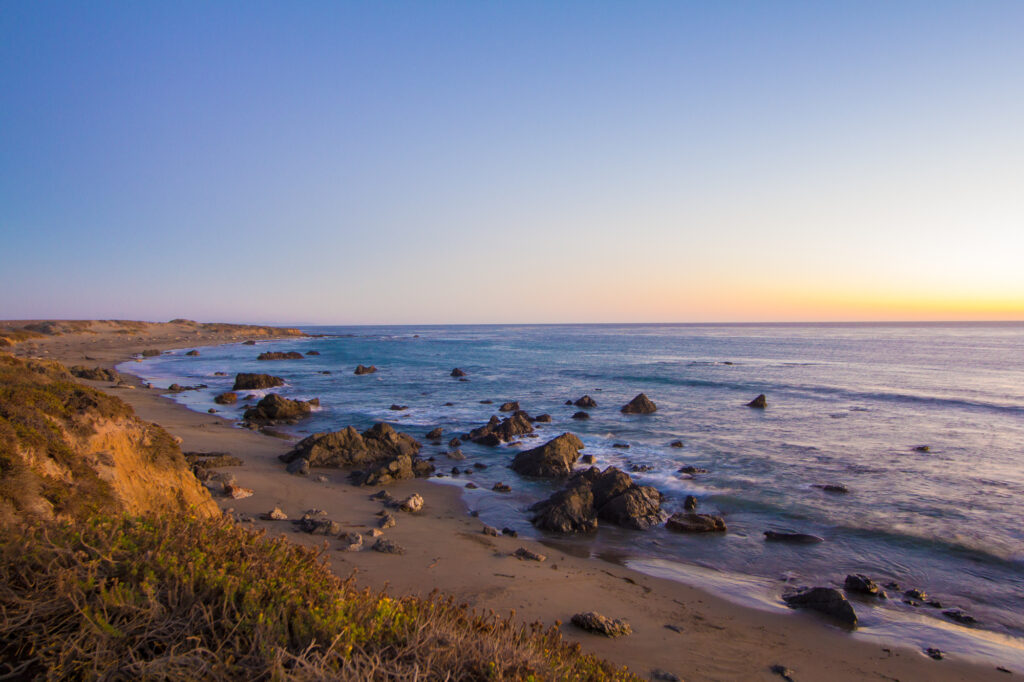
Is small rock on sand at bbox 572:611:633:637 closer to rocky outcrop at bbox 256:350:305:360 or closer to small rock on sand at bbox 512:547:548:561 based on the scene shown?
small rock on sand at bbox 512:547:548:561

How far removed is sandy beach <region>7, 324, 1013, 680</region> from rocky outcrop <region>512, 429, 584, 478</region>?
4.99 m

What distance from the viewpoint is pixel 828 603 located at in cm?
947

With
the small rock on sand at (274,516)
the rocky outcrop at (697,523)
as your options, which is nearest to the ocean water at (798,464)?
the rocky outcrop at (697,523)

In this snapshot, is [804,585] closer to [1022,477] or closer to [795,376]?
[1022,477]

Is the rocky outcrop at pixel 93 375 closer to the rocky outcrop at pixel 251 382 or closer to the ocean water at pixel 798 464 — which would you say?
the ocean water at pixel 798 464

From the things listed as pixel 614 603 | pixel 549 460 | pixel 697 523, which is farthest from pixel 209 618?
pixel 549 460

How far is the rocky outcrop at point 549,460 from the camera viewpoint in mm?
18375

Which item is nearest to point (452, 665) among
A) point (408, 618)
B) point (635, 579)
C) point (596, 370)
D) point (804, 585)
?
point (408, 618)

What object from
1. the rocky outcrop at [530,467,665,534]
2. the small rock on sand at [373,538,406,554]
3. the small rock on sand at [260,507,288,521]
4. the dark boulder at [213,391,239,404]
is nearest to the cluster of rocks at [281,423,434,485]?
the small rock on sand at [260,507,288,521]

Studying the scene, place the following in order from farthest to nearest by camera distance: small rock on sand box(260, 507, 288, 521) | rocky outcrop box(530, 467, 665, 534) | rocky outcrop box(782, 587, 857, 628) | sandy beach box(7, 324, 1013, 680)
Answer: rocky outcrop box(530, 467, 665, 534) < small rock on sand box(260, 507, 288, 521) < rocky outcrop box(782, 587, 857, 628) < sandy beach box(7, 324, 1013, 680)

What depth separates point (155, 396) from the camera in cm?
3178

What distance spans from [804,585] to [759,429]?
682 inches

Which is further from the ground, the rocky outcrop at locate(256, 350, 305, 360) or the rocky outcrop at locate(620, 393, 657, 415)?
the rocky outcrop at locate(256, 350, 305, 360)

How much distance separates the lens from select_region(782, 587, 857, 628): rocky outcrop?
9211 mm
